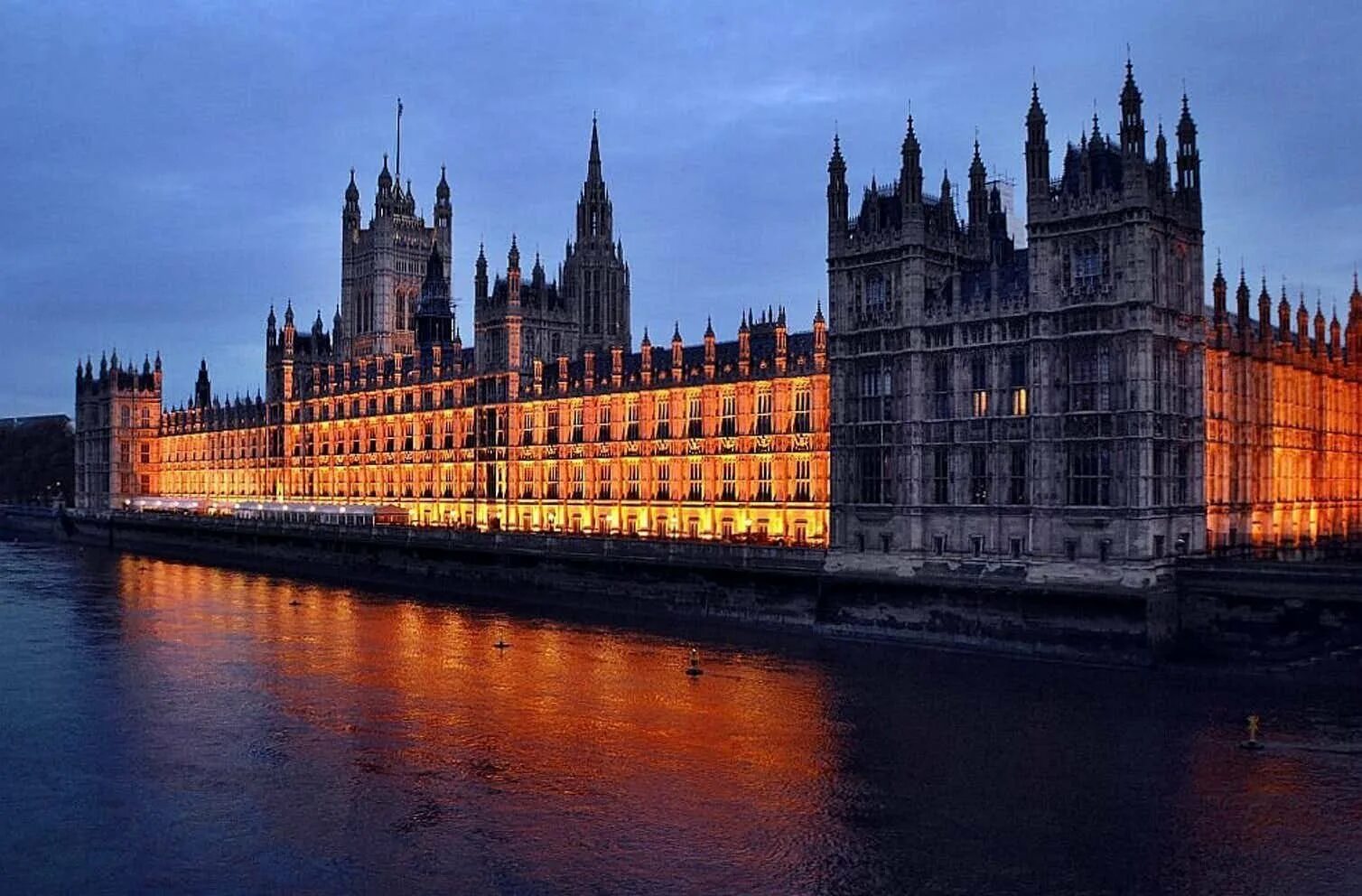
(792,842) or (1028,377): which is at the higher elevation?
(1028,377)

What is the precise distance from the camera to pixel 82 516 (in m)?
189

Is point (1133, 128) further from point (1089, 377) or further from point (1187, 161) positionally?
point (1089, 377)

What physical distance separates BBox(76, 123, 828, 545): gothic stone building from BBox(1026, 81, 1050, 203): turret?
86.7 ft

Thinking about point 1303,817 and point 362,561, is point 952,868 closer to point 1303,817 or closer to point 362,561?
point 1303,817

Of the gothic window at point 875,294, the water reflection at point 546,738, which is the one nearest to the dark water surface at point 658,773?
the water reflection at point 546,738

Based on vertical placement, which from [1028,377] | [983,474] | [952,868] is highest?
[1028,377]

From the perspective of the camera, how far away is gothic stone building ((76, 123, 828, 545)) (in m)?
100

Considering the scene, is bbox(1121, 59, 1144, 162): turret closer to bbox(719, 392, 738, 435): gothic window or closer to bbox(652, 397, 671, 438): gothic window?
bbox(719, 392, 738, 435): gothic window

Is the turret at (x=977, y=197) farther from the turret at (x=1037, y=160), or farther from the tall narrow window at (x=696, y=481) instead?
the tall narrow window at (x=696, y=481)

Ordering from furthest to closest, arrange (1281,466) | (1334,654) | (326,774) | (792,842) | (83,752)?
(1281,466), (1334,654), (83,752), (326,774), (792,842)

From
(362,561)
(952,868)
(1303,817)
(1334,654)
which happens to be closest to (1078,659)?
(1334,654)

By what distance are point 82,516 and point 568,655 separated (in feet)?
471

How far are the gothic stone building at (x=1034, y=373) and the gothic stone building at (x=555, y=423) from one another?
1509 cm

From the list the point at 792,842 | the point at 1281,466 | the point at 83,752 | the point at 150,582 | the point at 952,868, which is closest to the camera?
the point at 952,868
